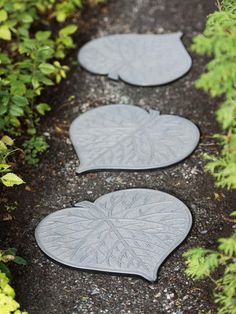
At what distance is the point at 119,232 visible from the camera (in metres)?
3.10

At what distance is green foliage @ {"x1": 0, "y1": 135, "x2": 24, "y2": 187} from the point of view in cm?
304

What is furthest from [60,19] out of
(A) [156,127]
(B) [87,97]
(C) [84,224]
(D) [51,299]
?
(D) [51,299]

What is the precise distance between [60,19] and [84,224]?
1.96m

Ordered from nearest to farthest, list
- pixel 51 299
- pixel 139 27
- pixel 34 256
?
1. pixel 51 299
2. pixel 34 256
3. pixel 139 27

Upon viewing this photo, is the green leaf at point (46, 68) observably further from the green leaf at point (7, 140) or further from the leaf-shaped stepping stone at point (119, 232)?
the leaf-shaped stepping stone at point (119, 232)

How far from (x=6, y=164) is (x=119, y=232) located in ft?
2.18

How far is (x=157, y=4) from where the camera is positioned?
517cm

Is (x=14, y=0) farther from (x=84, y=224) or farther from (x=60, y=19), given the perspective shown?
(x=84, y=224)

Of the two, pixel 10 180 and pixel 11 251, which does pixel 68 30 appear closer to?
pixel 10 180

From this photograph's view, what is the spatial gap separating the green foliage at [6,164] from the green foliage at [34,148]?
4.4 inches

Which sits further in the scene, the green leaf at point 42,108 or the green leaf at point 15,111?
the green leaf at point 42,108

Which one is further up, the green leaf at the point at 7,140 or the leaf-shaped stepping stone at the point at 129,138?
the green leaf at the point at 7,140

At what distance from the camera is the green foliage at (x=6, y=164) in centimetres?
304

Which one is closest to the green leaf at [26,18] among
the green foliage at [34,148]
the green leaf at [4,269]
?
the green foliage at [34,148]
